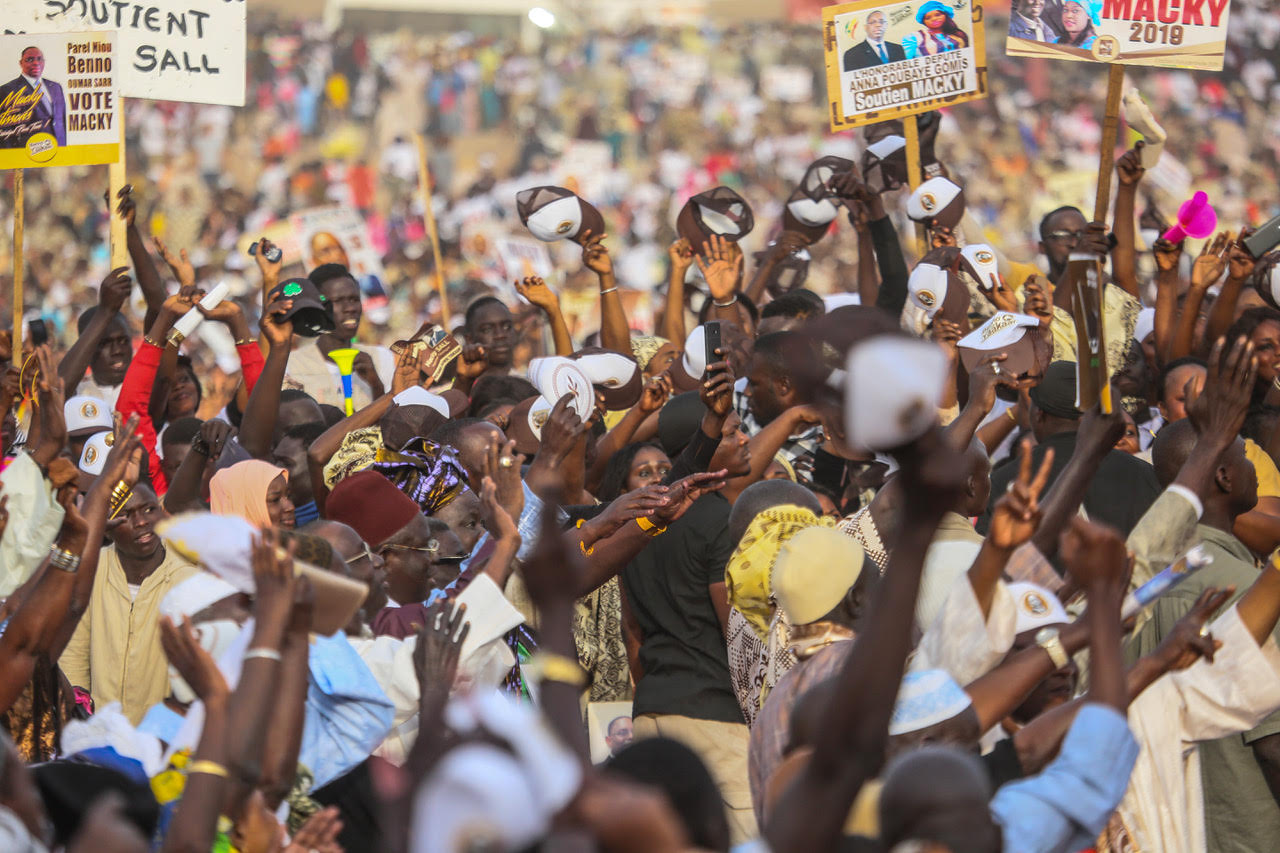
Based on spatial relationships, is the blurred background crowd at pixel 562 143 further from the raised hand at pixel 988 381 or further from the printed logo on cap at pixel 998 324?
the raised hand at pixel 988 381

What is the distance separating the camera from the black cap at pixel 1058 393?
232 inches

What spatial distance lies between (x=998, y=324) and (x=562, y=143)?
2210 cm

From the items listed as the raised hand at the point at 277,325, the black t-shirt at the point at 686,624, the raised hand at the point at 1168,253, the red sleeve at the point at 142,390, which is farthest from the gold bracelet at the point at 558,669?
the raised hand at the point at 1168,253

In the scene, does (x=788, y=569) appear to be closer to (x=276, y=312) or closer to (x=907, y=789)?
(x=907, y=789)

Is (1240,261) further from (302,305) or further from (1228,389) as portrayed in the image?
(302,305)

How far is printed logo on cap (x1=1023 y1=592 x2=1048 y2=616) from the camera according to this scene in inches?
141

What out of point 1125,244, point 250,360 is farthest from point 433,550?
point 1125,244

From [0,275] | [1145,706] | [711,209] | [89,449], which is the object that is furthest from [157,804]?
[0,275]

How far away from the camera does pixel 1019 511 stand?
3.24 metres

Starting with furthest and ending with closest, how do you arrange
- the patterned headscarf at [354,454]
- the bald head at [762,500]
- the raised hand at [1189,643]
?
the patterned headscarf at [354,454], the bald head at [762,500], the raised hand at [1189,643]

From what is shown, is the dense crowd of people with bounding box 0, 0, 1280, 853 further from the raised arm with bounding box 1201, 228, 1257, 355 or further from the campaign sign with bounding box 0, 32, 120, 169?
the campaign sign with bounding box 0, 32, 120, 169

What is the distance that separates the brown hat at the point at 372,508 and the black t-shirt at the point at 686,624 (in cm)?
76

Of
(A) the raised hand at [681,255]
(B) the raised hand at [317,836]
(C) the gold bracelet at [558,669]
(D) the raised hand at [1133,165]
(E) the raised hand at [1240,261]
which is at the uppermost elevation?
(D) the raised hand at [1133,165]

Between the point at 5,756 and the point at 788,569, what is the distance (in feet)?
5.19
